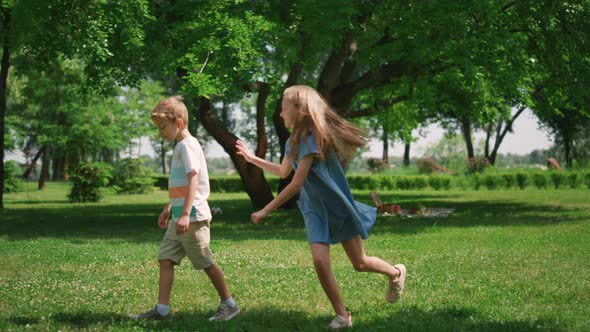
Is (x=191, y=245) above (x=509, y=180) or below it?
below

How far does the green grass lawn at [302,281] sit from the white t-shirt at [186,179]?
1003mm

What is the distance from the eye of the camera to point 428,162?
4425 centimetres

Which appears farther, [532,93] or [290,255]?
[532,93]

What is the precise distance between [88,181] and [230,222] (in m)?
13.4

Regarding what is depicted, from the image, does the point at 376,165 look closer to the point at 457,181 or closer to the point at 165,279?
the point at 457,181

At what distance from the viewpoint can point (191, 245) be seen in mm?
5898

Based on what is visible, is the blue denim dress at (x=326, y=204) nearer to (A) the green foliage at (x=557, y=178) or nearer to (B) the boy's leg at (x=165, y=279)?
(B) the boy's leg at (x=165, y=279)

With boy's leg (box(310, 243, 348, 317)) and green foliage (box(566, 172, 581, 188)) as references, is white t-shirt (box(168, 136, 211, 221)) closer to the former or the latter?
boy's leg (box(310, 243, 348, 317))

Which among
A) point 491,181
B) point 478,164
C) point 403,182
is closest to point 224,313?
point 491,181

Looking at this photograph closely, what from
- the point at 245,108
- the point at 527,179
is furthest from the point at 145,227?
the point at 245,108

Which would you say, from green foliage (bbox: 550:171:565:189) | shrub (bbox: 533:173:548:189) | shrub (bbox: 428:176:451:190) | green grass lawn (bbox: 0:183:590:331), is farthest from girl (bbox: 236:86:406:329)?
shrub (bbox: 428:176:451:190)

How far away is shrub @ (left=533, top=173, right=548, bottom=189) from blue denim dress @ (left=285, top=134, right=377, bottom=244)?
111ft

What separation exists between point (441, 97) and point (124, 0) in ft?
39.9

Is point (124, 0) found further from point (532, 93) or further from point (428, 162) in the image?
point (428, 162)
